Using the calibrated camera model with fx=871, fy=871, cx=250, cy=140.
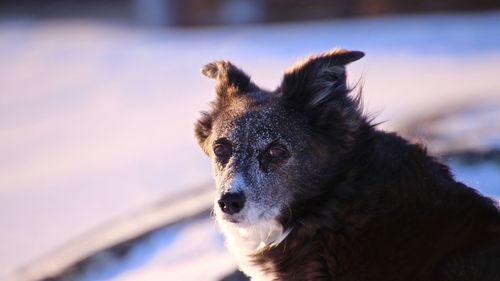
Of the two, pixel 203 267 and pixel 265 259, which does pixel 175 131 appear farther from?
pixel 265 259

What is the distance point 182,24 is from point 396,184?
1420cm

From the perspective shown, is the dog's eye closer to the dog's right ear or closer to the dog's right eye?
the dog's right eye

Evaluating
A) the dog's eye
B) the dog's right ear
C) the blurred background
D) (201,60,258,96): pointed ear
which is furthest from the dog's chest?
the blurred background

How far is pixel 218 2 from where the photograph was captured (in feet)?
57.7

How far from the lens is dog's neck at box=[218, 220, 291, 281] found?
4.15 m

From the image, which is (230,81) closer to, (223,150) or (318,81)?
(223,150)

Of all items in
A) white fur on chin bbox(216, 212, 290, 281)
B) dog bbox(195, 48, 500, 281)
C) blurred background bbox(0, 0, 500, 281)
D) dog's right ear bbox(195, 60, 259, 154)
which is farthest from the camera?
blurred background bbox(0, 0, 500, 281)

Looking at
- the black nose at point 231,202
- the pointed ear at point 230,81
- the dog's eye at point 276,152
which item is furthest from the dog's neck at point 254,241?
the pointed ear at point 230,81

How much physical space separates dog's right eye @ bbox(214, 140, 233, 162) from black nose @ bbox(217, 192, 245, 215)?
29 centimetres

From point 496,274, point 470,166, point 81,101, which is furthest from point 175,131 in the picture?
point 496,274

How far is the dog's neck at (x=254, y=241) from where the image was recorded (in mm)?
4148

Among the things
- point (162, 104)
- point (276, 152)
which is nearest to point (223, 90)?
point (276, 152)

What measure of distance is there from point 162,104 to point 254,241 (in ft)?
23.9

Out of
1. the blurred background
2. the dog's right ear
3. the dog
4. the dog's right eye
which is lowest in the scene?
the dog
